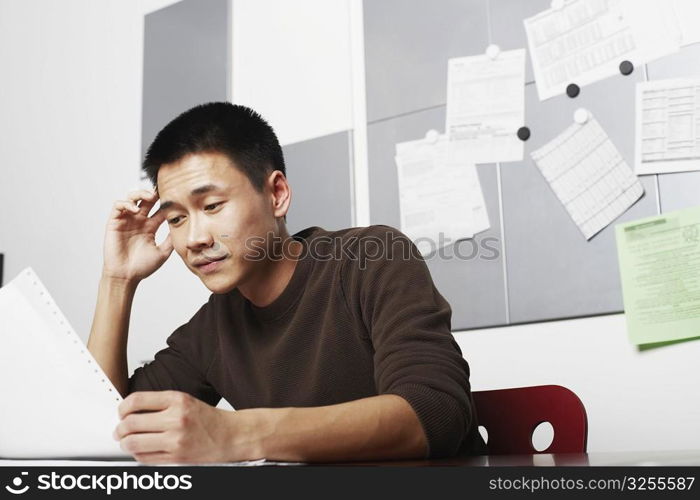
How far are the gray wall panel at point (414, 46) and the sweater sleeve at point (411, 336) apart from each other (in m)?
0.95

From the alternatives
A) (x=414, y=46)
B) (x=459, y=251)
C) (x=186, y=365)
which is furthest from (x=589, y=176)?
(x=186, y=365)

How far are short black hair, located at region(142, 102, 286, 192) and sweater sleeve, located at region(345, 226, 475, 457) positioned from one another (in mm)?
270

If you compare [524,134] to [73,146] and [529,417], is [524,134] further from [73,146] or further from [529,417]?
[73,146]

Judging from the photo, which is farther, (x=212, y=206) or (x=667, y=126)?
(x=667, y=126)

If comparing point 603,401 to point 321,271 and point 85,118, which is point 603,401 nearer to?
point 321,271

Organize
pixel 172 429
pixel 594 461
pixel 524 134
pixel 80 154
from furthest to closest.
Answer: pixel 80 154, pixel 524 134, pixel 172 429, pixel 594 461

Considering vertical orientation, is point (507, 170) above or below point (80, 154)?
below

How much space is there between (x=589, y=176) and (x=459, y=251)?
39 centimetres

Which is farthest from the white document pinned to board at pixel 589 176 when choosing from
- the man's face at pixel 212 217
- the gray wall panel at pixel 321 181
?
the man's face at pixel 212 217

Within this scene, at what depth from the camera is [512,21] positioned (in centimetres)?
205

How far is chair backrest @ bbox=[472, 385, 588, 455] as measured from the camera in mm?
1157

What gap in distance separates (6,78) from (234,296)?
2361 mm

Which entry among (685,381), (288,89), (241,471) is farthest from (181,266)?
(241,471)

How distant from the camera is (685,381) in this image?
167 cm
